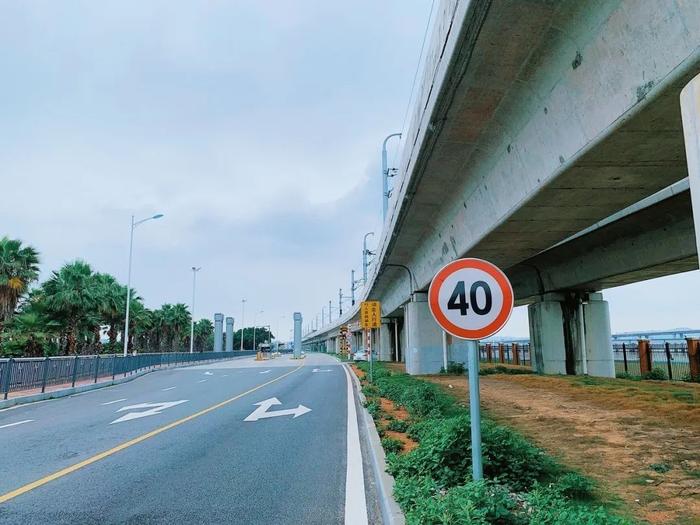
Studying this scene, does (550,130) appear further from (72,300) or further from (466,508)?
(72,300)

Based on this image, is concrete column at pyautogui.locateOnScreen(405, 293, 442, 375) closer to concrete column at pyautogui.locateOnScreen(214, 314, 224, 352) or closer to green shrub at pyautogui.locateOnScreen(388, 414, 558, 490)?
green shrub at pyautogui.locateOnScreen(388, 414, 558, 490)

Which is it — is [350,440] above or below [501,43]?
below

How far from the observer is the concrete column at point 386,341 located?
54594 mm

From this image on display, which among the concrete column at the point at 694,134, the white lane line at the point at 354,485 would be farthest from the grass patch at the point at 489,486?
the concrete column at the point at 694,134

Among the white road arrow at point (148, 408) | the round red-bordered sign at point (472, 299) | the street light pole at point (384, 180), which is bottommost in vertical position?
the white road arrow at point (148, 408)

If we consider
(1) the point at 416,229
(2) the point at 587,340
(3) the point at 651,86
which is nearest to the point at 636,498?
(3) the point at 651,86

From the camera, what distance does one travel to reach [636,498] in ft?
16.1

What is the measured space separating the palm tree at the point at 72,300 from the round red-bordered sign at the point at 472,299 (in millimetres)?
32642

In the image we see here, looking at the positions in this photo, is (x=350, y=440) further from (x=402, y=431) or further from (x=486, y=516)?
(x=486, y=516)

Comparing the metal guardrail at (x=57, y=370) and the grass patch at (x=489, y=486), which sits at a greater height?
the metal guardrail at (x=57, y=370)

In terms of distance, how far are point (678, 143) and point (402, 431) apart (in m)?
5.73

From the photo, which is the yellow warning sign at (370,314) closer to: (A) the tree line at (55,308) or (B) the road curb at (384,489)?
(B) the road curb at (384,489)

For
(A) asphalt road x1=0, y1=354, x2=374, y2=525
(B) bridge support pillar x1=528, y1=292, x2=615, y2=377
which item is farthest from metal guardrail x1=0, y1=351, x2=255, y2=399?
(B) bridge support pillar x1=528, y1=292, x2=615, y2=377

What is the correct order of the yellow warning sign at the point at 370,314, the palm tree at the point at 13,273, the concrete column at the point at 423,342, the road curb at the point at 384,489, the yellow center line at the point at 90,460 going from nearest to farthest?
the road curb at the point at 384,489 < the yellow center line at the point at 90,460 < the yellow warning sign at the point at 370,314 < the concrete column at the point at 423,342 < the palm tree at the point at 13,273
